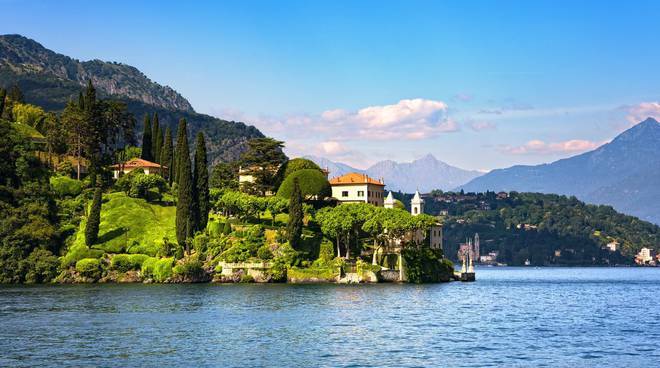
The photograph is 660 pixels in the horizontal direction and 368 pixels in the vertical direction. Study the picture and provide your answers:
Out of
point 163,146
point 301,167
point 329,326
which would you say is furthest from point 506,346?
point 163,146

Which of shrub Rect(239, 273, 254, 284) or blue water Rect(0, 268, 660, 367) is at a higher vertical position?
shrub Rect(239, 273, 254, 284)

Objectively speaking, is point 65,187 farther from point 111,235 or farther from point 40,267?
point 40,267

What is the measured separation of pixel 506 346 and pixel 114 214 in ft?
310

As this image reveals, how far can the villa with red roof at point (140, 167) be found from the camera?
158 meters

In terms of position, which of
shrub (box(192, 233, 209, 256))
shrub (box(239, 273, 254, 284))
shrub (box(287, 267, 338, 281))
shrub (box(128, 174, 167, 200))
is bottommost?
shrub (box(239, 273, 254, 284))

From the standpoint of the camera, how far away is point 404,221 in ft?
399

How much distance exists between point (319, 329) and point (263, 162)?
3436 inches

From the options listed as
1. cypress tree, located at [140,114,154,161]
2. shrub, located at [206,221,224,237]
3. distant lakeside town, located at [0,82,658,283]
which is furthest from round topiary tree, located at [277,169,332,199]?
cypress tree, located at [140,114,154,161]

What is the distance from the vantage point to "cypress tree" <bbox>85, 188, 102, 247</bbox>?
12862cm

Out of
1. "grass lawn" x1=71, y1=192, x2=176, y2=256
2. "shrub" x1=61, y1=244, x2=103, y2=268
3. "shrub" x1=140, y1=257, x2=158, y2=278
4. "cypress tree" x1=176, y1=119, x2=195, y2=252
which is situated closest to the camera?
"shrub" x1=140, y1=257, x2=158, y2=278

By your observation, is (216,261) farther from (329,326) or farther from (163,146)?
(329,326)

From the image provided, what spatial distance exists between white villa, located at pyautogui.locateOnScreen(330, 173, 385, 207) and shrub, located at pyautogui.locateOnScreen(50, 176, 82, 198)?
44282 mm

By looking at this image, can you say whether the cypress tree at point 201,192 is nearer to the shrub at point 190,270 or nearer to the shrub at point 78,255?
the shrub at point 190,270

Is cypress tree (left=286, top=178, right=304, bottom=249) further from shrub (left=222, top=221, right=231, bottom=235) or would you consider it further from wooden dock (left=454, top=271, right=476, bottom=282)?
wooden dock (left=454, top=271, right=476, bottom=282)
